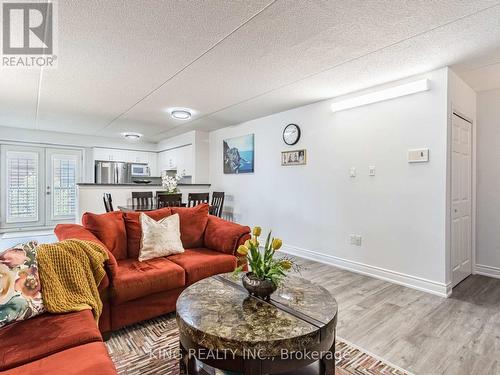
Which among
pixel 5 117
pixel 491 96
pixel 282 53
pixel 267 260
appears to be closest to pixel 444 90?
pixel 491 96

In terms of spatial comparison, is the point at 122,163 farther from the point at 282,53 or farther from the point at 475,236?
the point at 475,236

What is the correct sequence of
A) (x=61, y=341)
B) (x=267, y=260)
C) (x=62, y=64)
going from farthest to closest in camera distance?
1. (x=62, y=64)
2. (x=267, y=260)
3. (x=61, y=341)

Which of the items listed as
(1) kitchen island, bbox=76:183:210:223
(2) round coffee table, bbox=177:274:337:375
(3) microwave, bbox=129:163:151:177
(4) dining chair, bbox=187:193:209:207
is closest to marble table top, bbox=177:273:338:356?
(2) round coffee table, bbox=177:274:337:375

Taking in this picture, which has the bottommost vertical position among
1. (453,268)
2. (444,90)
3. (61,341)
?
(453,268)

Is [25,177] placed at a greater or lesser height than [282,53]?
lesser

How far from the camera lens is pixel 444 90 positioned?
283 cm

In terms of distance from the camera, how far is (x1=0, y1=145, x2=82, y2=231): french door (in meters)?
6.11

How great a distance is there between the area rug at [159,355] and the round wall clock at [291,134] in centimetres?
305

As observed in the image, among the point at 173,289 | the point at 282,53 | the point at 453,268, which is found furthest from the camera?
the point at 453,268

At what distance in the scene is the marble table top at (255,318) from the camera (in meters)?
1.17

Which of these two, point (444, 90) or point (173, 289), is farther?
point (444, 90)

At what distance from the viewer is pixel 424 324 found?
89.0 inches

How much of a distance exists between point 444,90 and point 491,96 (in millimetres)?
1213

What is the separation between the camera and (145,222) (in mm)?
2666
